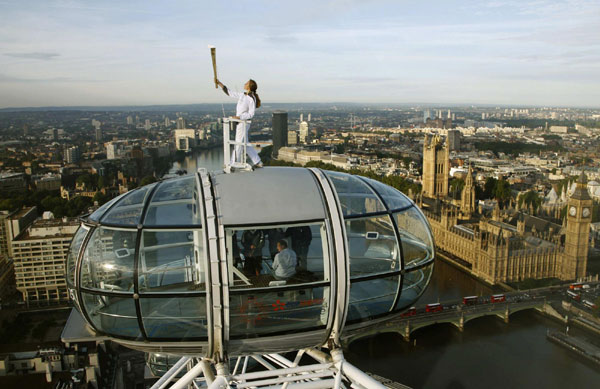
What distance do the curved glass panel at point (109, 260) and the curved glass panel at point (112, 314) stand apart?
66 mm

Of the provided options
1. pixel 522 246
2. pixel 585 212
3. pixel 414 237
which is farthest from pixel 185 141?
pixel 414 237

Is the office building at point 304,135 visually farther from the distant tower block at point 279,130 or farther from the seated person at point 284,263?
the seated person at point 284,263

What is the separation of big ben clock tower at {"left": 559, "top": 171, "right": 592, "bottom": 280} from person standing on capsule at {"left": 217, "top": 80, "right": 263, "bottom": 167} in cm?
2062

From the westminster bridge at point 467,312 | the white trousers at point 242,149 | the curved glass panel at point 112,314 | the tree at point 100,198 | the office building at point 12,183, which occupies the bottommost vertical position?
the westminster bridge at point 467,312

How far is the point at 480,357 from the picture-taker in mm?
14086

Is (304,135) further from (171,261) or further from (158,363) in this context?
(171,261)

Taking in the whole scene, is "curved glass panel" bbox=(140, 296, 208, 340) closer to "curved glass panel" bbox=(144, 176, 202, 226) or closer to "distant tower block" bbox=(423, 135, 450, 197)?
"curved glass panel" bbox=(144, 176, 202, 226)

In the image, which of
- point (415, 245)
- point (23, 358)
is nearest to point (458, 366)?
point (23, 358)

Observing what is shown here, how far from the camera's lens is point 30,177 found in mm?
36688

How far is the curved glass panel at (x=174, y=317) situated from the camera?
2.34 metres

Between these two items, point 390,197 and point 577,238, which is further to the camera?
point 577,238

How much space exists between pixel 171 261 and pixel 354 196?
36.9 inches

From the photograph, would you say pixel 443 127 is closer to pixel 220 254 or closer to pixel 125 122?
pixel 125 122

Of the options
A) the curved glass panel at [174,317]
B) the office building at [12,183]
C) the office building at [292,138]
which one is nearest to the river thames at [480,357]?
the curved glass panel at [174,317]
